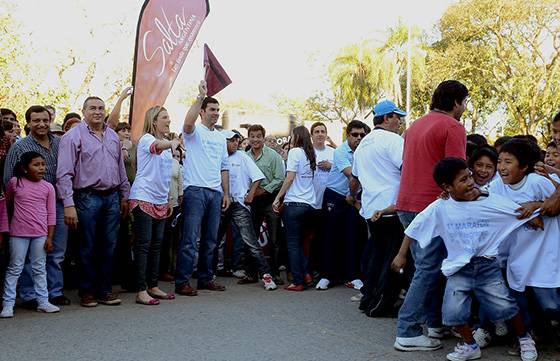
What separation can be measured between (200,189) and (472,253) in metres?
3.65

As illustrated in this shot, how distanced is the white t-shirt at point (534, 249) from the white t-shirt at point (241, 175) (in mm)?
4353

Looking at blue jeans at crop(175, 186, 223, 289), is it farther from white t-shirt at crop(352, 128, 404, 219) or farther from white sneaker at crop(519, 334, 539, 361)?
white sneaker at crop(519, 334, 539, 361)

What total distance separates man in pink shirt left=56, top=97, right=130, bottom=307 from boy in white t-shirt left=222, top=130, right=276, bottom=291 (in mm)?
1946

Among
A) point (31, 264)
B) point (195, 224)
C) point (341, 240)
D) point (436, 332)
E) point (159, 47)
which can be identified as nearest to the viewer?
point (436, 332)

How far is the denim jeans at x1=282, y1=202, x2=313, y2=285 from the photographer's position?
8438 millimetres

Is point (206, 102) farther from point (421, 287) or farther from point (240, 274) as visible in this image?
point (421, 287)

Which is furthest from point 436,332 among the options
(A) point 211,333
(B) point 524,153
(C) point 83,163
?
(C) point 83,163

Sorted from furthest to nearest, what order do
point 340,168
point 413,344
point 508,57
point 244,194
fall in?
point 508,57 < point 244,194 < point 340,168 < point 413,344

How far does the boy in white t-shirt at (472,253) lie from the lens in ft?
16.4

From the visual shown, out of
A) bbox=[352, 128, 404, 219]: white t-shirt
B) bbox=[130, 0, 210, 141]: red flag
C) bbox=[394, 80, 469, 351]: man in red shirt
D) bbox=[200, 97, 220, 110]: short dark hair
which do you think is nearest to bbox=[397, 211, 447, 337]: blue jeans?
bbox=[394, 80, 469, 351]: man in red shirt

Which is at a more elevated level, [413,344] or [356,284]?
[413,344]

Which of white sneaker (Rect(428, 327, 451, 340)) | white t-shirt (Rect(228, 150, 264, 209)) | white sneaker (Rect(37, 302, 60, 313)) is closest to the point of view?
white sneaker (Rect(428, 327, 451, 340))

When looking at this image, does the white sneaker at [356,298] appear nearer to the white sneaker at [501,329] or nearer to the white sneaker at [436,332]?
the white sneaker at [436,332]

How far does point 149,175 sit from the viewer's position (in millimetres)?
7363
